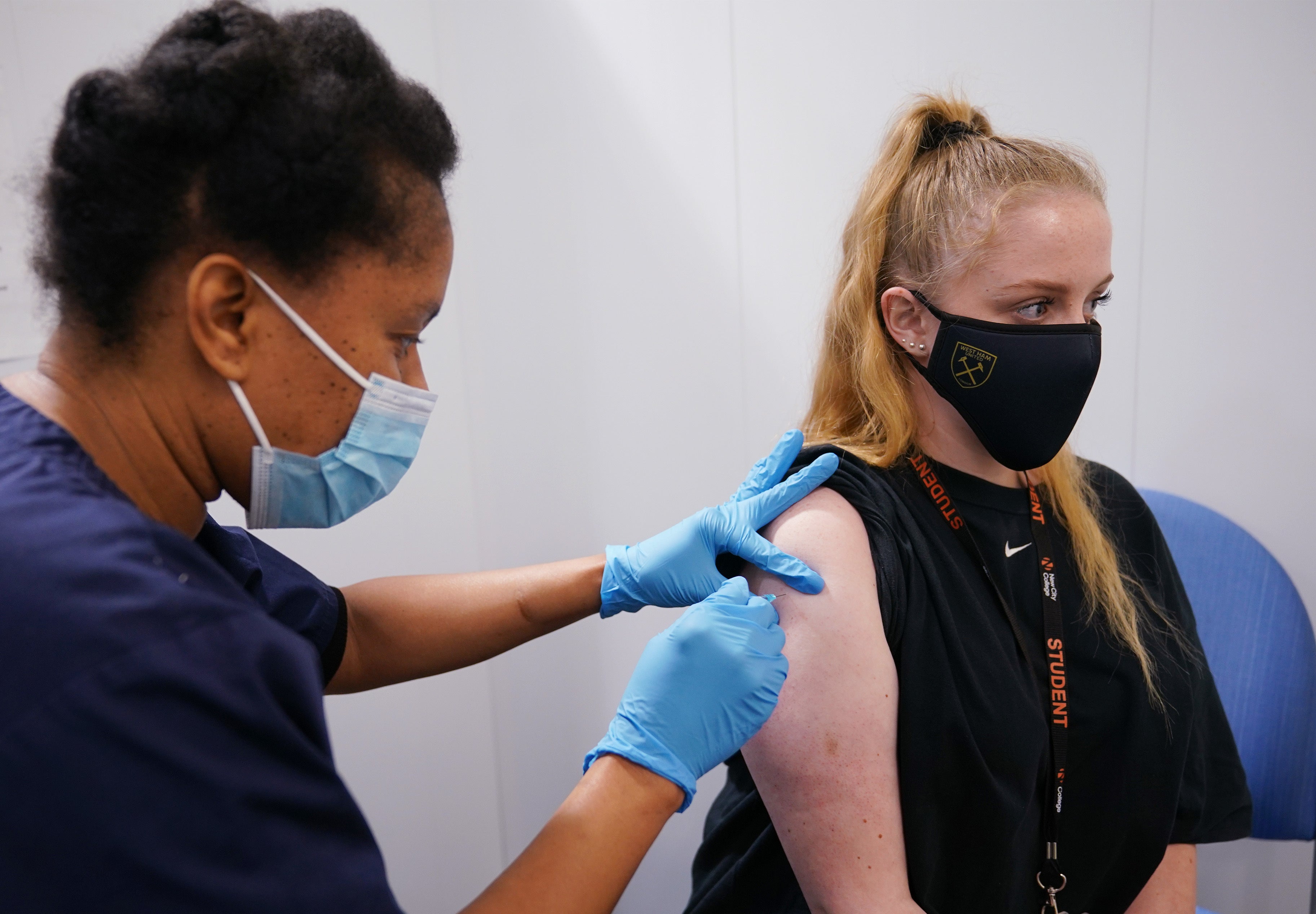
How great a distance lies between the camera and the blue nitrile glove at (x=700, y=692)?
0.88 m

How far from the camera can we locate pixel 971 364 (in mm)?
1114

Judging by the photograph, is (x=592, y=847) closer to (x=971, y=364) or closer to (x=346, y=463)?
(x=346, y=463)

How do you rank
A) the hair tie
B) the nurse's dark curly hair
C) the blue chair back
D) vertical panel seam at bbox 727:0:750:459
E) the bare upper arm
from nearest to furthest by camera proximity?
the nurse's dark curly hair < the bare upper arm < the hair tie < the blue chair back < vertical panel seam at bbox 727:0:750:459

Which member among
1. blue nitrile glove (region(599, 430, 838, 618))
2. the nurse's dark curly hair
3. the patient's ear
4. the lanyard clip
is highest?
the nurse's dark curly hair

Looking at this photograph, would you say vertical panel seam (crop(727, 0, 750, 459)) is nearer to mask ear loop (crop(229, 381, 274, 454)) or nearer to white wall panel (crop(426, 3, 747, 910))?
Result: white wall panel (crop(426, 3, 747, 910))

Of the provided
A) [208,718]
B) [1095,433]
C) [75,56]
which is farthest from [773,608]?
[75,56]

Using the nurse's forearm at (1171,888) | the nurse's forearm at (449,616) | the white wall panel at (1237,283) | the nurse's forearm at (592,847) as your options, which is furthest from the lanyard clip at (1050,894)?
the white wall panel at (1237,283)

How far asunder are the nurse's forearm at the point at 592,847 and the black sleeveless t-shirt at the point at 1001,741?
1.20 feet

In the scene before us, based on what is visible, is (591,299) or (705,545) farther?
(591,299)

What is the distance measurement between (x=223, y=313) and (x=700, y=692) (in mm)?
633

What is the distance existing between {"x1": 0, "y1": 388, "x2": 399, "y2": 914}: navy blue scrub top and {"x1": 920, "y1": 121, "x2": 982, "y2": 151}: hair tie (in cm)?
113

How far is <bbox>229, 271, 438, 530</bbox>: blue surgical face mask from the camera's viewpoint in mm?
820

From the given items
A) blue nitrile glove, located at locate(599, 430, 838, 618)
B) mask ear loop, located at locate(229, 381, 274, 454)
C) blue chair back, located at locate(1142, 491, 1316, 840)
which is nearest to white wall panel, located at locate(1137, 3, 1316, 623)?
blue chair back, located at locate(1142, 491, 1316, 840)

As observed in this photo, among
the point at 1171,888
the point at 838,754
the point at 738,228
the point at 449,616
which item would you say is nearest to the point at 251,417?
the point at 449,616
